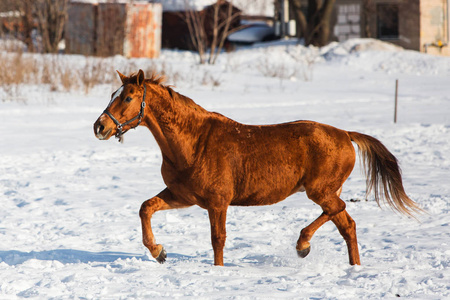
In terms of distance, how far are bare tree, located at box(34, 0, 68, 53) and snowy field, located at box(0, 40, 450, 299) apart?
10.7 m

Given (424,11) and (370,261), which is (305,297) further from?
(424,11)

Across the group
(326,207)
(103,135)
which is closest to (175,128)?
(103,135)

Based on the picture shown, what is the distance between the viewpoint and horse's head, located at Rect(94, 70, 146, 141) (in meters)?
4.75

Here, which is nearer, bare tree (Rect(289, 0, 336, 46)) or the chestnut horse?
the chestnut horse

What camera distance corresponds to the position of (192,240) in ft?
20.9

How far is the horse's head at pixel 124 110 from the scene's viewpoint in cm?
475

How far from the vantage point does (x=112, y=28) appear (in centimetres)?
2788

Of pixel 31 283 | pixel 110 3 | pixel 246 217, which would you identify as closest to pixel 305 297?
pixel 31 283

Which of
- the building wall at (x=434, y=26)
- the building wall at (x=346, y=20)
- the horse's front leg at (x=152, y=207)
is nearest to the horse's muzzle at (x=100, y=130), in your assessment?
the horse's front leg at (x=152, y=207)

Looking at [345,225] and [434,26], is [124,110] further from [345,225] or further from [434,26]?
[434,26]

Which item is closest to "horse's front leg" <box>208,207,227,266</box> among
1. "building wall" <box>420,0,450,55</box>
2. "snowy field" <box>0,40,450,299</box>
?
"snowy field" <box>0,40,450,299</box>

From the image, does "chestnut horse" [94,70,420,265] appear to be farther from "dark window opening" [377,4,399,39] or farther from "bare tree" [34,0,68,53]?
"dark window opening" [377,4,399,39]

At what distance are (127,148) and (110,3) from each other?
1703cm

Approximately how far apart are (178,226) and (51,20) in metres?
22.6
